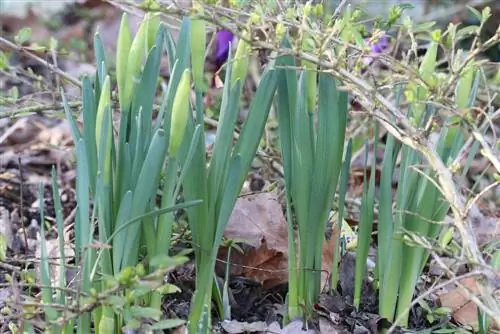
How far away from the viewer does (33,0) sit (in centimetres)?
429

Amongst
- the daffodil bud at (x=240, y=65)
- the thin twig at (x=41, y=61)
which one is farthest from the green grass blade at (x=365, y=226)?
the thin twig at (x=41, y=61)

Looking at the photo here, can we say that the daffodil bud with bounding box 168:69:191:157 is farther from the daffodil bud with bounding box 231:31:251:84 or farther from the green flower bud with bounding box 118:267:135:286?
the green flower bud with bounding box 118:267:135:286

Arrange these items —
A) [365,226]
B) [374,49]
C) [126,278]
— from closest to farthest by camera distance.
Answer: [126,278], [365,226], [374,49]

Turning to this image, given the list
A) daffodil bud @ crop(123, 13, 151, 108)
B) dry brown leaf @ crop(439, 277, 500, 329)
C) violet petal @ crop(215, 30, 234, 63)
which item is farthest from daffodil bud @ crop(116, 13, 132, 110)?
violet petal @ crop(215, 30, 234, 63)

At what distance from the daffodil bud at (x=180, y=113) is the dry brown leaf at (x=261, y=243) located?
410 millimetres

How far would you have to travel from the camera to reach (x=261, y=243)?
65.9 inches

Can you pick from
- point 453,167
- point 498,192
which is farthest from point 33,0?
point 453,167

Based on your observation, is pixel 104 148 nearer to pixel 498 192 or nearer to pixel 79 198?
pixel 79 198

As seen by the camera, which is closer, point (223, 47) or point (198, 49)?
point (198, 49)

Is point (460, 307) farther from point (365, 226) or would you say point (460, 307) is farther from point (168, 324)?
point (168, 324)

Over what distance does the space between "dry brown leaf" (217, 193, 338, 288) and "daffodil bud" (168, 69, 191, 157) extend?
0.41 m

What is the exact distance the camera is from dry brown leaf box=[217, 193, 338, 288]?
1.62 meters

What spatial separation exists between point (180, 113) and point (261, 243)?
53 cm

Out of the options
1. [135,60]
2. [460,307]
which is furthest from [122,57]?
[460,307]
